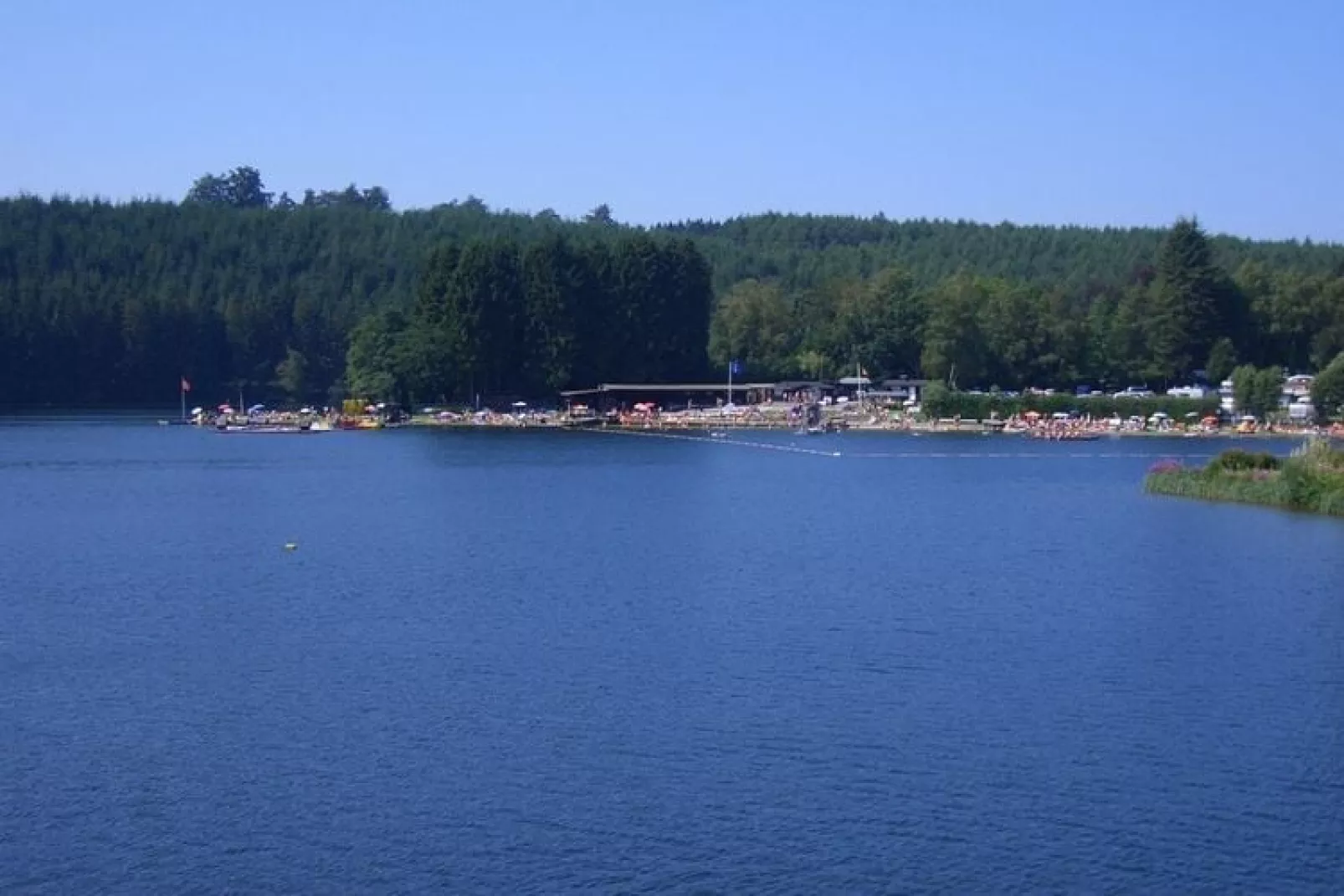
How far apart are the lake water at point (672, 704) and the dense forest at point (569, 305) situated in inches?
1899

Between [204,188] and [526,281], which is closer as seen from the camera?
[526,281]

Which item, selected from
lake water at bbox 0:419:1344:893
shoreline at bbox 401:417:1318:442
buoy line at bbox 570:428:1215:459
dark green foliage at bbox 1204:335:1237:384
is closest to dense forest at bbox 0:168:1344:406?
dark green foliage at bbox 1204:335:1237:384

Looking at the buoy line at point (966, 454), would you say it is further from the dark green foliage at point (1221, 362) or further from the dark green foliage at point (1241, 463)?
the dark green foliage at point (1221, 362)

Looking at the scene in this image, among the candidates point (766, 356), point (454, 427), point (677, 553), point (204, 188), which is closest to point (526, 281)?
point (454, 427)

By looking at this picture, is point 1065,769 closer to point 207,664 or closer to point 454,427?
point 207,664

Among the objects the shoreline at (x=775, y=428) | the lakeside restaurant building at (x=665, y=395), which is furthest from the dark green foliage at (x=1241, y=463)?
the lakeside restaurant building at (x=665, y=395)

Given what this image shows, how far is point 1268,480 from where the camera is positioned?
4750 cm

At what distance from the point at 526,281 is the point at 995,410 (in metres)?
23.7

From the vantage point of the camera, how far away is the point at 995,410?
89750mm

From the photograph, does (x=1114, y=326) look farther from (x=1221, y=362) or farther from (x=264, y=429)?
(x=264, y=429)

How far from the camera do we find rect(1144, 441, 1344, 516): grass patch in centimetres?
4509

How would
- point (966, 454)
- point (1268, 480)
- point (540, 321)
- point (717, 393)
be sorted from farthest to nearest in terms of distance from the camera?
point (717, 393), point (540, 321), point (966, 454), point (1268, 480)

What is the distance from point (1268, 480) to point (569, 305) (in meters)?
49.9

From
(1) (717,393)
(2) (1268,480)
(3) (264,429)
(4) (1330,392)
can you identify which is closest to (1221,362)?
(4) (1330,392)
